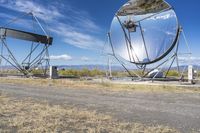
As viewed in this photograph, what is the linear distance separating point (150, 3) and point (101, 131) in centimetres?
2935

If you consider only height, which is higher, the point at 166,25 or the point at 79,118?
the point at 166,25

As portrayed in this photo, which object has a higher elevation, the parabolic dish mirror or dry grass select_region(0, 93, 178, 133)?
the parabolic dish mirror

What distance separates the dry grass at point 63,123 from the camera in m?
10.1

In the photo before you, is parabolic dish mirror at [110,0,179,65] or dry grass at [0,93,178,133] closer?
dry grass at [0,93,178,133]

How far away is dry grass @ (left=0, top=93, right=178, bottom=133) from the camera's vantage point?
10.1 metres

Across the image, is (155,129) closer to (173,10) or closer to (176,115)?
(176,115)

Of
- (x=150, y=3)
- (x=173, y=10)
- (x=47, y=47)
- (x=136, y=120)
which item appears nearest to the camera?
(x=136, y=120)

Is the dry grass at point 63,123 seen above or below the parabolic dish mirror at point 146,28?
below

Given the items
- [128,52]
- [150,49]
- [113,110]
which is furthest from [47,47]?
[113,110]

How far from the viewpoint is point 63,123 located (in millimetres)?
11102

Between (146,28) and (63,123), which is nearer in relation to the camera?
(63,123)

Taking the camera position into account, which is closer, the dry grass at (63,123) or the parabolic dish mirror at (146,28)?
the dry grass at (63,123)

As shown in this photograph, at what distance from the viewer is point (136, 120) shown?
477 inches

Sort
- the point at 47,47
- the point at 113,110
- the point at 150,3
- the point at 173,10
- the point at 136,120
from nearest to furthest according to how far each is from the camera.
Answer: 1. the point at 136,120
2. the point at 113,110
3. the point at 173,10
4. the point at 150,3
5. the point at 47,47
